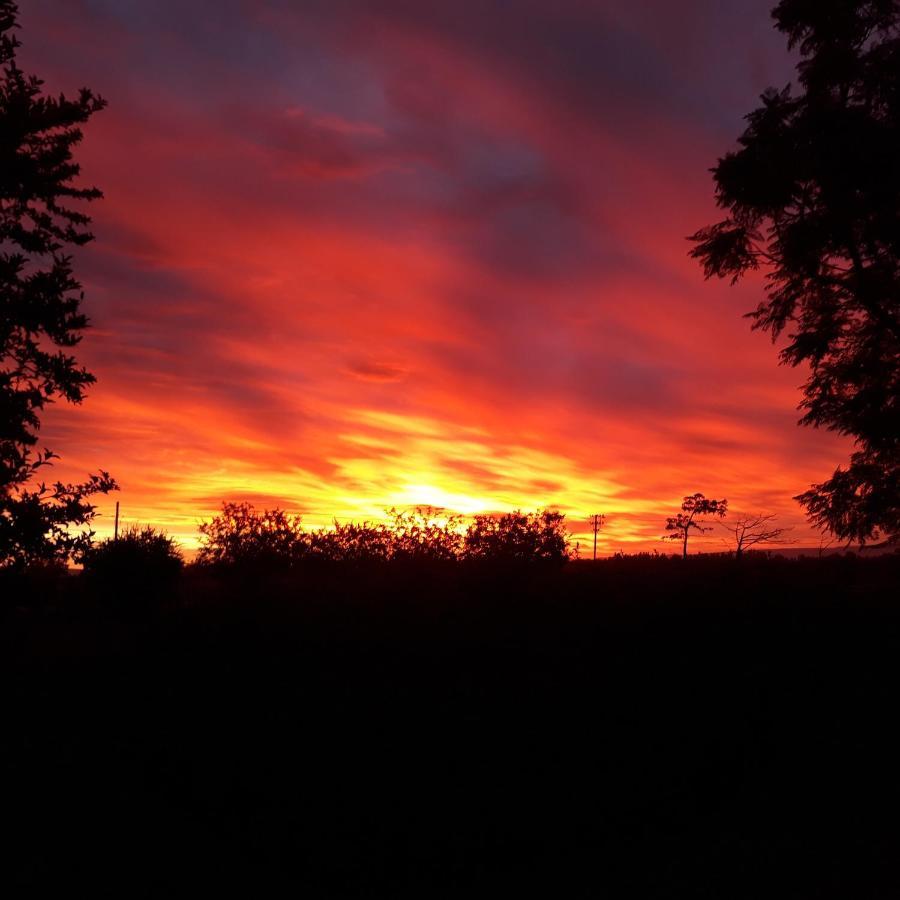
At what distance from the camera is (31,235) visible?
73.5 feet

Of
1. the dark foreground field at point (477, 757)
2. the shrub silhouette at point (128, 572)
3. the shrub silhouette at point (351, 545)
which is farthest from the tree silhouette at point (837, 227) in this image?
the shrub silhouette at point (128, 572)

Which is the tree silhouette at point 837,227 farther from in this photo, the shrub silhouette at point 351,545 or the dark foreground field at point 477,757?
the shrub silhouette at point 351,545

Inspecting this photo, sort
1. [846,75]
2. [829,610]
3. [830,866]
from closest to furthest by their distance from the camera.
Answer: [830,866] < [829,610] < [846,75]

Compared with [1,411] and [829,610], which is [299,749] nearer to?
[829,610]

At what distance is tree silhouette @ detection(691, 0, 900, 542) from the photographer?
2038 centimetres

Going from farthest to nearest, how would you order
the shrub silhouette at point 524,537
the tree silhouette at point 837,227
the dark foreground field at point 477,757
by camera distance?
the shrub silhouette at point 524,537 < the tree silhouette at point 837,227 < the dark foreground field at point 477,757

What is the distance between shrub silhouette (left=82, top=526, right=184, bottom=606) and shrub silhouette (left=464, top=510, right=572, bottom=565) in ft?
41.7

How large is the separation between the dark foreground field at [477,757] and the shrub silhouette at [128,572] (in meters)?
15.8

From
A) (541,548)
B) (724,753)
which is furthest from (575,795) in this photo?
(541,548)

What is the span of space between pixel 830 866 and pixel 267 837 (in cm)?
633

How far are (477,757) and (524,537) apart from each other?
19268mm

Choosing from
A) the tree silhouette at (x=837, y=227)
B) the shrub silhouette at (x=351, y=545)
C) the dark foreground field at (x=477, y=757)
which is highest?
the tree silhouette at (x=837, y=227)

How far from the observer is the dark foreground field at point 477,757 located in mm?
8641

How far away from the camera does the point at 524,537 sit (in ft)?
96.7
